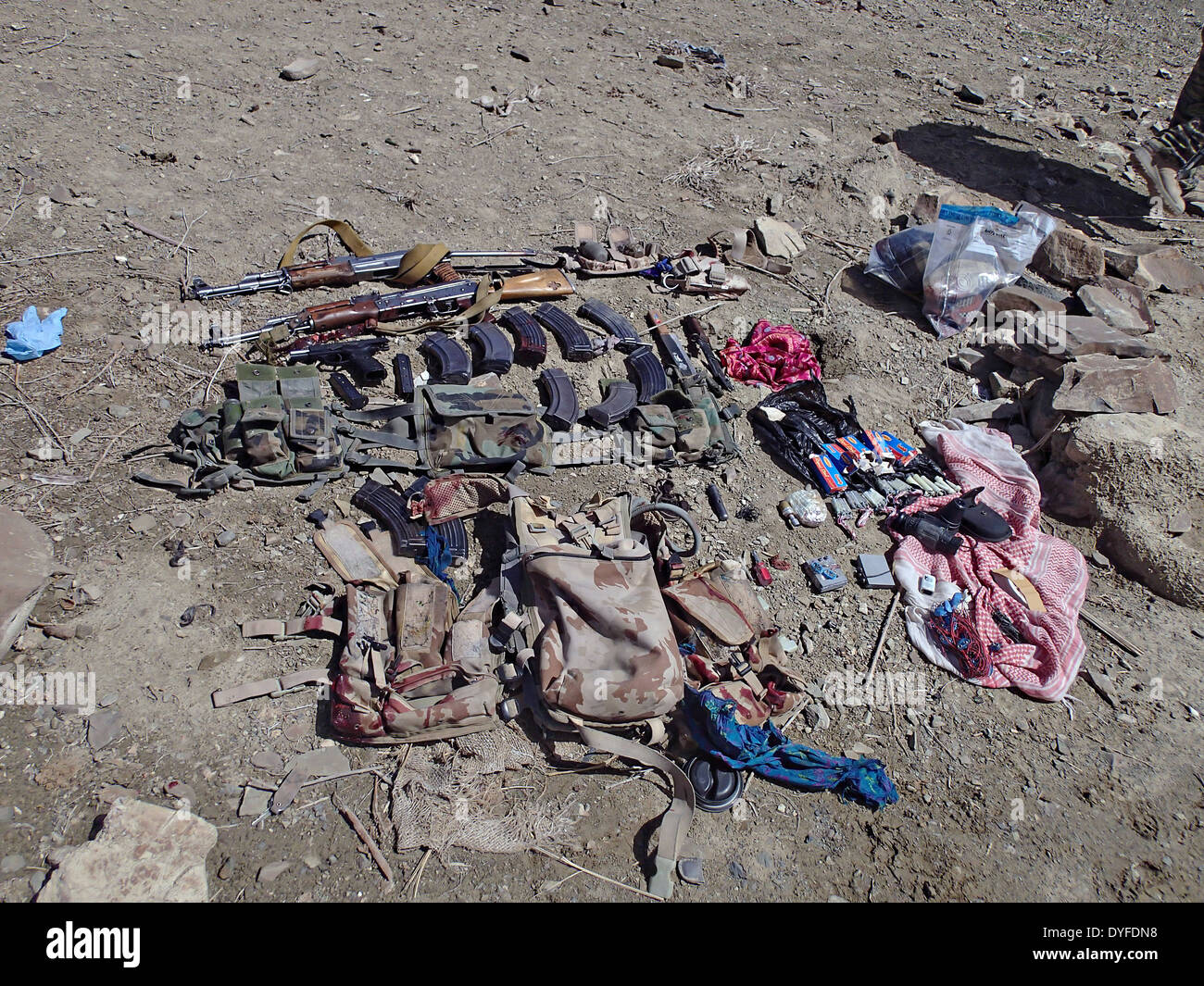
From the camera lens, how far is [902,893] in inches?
154

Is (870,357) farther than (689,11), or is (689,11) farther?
(689,11)

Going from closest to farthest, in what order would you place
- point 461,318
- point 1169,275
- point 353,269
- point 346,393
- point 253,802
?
point 253,802 → point 346,393 → point 461,318 → point 353,269 → point 1169,275

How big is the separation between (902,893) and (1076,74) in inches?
552

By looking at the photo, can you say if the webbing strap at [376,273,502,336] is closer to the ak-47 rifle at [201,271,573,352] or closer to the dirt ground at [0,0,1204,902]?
the ak-47 rifle at [201,271,573,352]

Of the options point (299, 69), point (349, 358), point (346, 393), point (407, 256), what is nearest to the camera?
point (346, 393)

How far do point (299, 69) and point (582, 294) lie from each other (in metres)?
4.71

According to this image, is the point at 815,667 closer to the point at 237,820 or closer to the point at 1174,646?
the point at 1174,646

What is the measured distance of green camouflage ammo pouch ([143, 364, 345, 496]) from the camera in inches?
195

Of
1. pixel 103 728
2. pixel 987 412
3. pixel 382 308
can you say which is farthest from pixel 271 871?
pixel 987 412

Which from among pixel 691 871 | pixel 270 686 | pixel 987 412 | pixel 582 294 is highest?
pixel 582 294

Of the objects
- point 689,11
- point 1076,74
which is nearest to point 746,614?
point 689,11

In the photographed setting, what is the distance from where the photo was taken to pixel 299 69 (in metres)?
8.68

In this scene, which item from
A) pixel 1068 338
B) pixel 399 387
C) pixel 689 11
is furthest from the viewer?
pixel 689 11

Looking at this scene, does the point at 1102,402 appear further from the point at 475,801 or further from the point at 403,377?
the point at 475,801
